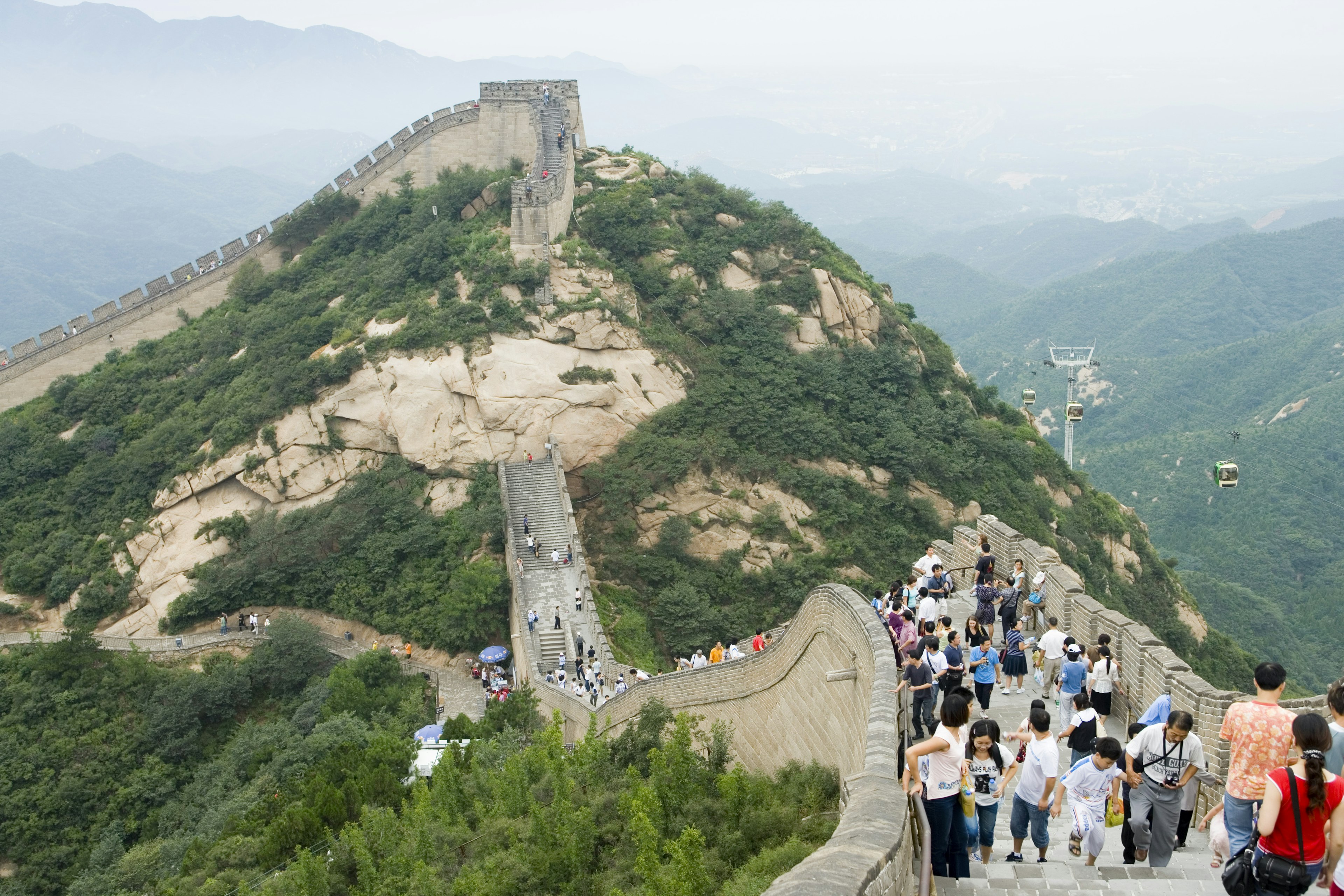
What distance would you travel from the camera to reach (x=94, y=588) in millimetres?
29562

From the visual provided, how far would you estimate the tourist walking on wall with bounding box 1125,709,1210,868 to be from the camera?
27.5 ft

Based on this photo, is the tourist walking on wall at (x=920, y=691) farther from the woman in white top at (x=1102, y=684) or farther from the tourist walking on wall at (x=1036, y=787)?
the woman in white top at (x=1102, y=684)

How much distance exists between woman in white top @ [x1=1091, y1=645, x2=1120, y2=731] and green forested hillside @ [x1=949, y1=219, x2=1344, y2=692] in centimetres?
4077

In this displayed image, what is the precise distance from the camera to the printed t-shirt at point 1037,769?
335 inches

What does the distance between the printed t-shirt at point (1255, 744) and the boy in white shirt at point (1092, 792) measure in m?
1.28

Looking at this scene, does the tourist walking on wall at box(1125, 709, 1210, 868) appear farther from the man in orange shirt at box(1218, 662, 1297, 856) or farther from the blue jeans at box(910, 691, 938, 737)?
the blue jeans at box(910, 691, 938, 737)

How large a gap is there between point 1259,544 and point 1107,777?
2432 inches

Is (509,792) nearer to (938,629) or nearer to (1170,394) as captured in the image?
(938,629)

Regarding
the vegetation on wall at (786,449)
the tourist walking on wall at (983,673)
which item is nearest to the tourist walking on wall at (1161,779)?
the tourist walking on wall at (983,673)

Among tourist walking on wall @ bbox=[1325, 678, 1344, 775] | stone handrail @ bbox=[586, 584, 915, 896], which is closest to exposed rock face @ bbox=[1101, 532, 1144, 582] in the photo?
stone handrail @ bbox=[586, 584, 915, 896]

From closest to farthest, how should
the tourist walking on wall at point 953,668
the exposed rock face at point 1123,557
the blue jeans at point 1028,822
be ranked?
the blue jeans at point 1028,822, the tourist walking on wall at point 953,668, the exposed rock face at point 1123,557

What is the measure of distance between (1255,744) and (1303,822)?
82 cm

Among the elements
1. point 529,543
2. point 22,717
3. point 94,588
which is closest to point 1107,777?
point 529,543

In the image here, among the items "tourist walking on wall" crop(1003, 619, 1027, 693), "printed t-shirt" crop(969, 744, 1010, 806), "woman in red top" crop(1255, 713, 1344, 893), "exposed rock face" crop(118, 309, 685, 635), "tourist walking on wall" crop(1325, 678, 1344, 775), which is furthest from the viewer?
"exposed rock face" crop(118, 309, 685, 635)
